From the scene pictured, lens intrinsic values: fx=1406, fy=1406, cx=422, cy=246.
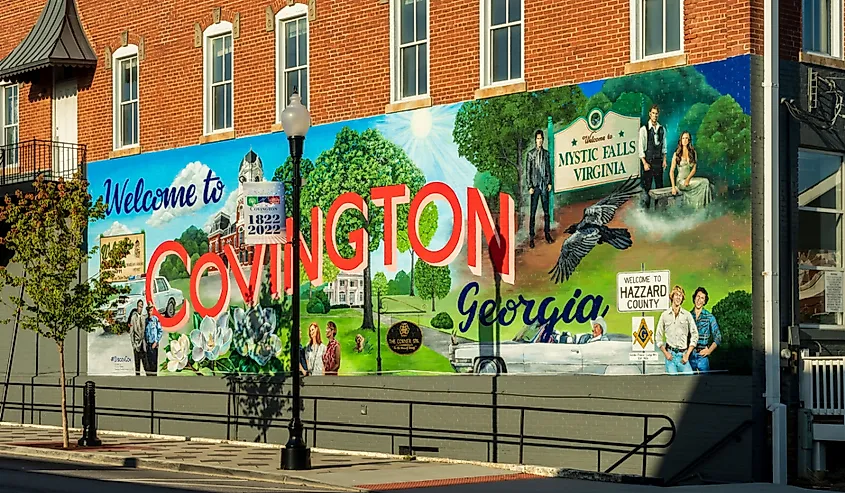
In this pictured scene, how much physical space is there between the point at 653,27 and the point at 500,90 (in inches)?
122

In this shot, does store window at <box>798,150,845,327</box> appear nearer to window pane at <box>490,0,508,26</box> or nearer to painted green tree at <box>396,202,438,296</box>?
window pane at <box>490,0,508,26</box>

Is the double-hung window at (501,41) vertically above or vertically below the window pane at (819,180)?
above

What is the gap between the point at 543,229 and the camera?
23.0m

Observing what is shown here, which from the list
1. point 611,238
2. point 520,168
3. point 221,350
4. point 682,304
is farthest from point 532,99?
point 221,350

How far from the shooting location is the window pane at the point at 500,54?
2402 centimetres

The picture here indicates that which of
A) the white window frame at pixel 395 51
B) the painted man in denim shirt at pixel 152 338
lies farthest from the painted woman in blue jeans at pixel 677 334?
the painted man in denim shirt at pixel 152 338

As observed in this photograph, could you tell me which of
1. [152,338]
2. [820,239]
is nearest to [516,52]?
[820,239]

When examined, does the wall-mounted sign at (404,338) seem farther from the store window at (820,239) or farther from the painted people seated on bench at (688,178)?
the store window at (820,239)

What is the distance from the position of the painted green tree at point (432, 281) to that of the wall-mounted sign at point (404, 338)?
0.58 m

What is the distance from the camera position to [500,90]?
937 inches

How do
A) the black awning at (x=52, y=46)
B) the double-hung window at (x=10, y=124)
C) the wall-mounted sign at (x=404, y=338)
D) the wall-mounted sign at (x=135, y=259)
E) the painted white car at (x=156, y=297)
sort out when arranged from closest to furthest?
the wall-mounted sign at (x=404, y=338) < the painted white car at (x=156, y=297) < the wall-mounted sign at (x=135, y=259) < the black awning at (x=52, y=46) < the double-hung window at (x=10, y=124)

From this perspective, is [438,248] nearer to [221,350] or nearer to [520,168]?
[520,168]

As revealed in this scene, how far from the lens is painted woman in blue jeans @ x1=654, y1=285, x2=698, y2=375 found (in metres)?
20.9

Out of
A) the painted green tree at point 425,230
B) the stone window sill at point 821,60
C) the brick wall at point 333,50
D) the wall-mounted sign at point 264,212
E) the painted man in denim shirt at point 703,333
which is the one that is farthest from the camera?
the painted green tree at point 425,230
